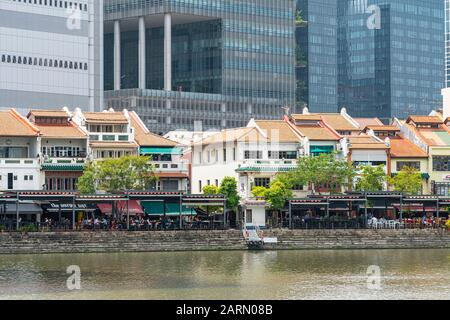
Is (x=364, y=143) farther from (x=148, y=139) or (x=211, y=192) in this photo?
(x=148, y=139)

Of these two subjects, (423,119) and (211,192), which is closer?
(211,192)

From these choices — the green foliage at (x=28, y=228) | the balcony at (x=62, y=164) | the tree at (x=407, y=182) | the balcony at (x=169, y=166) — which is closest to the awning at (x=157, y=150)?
the balcony at (x=169, y=166)

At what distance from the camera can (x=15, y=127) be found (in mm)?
157250

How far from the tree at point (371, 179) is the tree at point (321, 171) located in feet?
4.75

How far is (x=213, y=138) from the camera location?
170125 millimetres

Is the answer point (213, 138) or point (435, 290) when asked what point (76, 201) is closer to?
point (213, 138)

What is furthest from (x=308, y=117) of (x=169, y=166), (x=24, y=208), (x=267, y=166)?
(x=24, y=208)

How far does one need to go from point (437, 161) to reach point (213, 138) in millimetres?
26630

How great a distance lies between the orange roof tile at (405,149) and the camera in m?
170

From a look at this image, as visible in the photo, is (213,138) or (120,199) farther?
(213,138)

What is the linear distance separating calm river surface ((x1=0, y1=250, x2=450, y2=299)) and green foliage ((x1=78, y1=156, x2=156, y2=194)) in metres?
19.7

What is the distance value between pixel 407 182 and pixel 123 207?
108ft

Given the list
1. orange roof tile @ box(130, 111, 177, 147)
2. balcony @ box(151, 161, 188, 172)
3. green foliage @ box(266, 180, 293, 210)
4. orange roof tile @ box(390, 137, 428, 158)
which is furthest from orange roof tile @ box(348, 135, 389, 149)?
orange roof tile @ box(130, 111, 177, 147)
